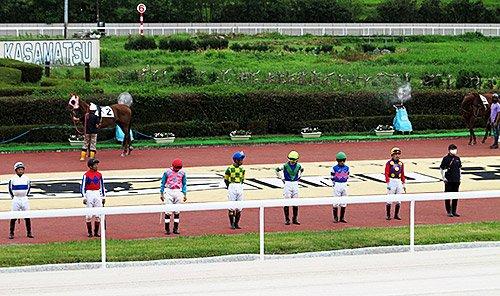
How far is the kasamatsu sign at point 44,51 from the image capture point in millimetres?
36094

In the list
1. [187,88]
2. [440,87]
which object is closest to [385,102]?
[440,87]

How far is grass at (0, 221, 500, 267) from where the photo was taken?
13.8 meters

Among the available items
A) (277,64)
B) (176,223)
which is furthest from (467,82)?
(176,223)

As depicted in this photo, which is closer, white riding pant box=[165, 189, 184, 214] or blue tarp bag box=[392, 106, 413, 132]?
white riding pant box=[165, 189, 184, 214]

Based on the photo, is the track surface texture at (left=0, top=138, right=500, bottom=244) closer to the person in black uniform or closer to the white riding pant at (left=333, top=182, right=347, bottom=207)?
the person in black uniform

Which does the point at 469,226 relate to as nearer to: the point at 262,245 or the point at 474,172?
the point at 262,245

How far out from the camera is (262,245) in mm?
13641

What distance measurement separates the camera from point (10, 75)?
3241 cm

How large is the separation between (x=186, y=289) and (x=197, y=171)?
12.1m

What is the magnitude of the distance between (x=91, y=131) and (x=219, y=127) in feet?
19.5

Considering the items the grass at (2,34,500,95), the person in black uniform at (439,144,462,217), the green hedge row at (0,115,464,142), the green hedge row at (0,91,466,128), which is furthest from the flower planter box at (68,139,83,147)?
the person in black uniform at (439,144,462,217)

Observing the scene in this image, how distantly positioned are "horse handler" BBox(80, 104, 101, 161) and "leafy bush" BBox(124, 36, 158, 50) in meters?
17.8

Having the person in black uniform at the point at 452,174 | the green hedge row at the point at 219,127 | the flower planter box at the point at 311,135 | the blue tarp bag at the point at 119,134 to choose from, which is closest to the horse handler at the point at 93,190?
the person in black uniform at the point at 452,174

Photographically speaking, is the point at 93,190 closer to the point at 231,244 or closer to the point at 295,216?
the point at 231,244
